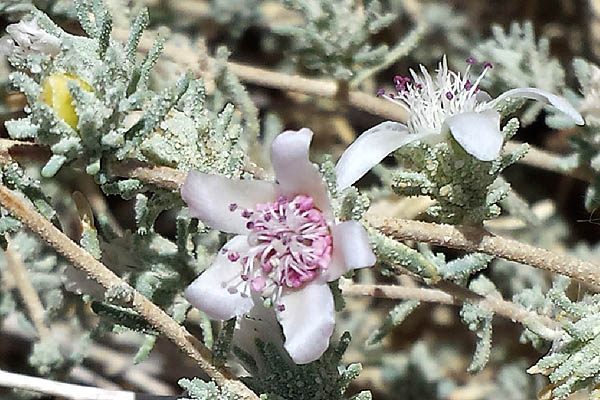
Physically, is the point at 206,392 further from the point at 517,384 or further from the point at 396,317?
the point at 517,384

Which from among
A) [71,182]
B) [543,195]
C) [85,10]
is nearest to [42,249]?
[71,182]

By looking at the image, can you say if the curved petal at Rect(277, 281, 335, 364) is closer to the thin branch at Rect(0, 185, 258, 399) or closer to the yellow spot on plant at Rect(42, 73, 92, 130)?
the thin branch at Rect(0, 185, 258, 399)

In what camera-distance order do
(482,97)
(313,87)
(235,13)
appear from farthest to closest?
(235,13) < (313,87) < (482,97)

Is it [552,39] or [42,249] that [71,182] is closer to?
[42,249]

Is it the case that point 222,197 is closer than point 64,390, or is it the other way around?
point 222,197

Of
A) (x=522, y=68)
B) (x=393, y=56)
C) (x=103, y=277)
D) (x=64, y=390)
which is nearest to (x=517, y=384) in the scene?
(x=522, y=68)

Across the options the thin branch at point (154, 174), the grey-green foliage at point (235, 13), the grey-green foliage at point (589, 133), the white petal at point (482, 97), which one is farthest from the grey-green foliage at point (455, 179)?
the grey-green foliage at point (235, 13)
